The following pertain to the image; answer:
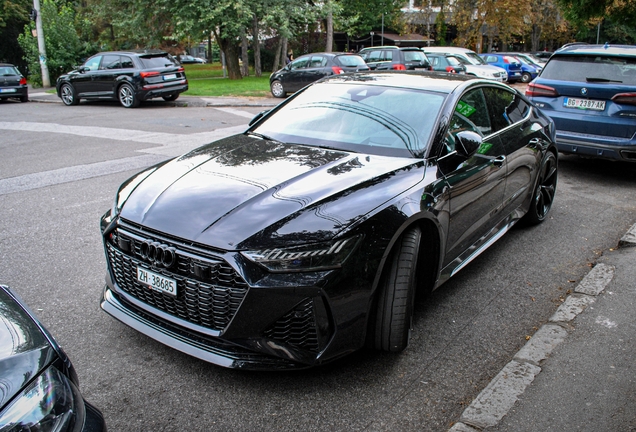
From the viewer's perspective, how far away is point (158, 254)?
9.77 ft

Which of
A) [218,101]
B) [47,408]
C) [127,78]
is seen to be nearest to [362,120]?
[47,408]

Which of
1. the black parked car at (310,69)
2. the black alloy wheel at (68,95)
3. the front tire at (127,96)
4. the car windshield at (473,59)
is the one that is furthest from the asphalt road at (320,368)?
the car windshield at (473,59)

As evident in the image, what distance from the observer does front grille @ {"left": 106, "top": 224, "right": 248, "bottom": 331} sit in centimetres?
281

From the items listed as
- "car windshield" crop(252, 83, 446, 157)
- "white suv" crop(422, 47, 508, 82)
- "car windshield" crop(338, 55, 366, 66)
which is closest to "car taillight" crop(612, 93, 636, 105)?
"car windshield" crop(252, 83, 446, 157)

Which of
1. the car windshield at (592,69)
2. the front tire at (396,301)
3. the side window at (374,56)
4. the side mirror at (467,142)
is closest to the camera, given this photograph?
the front tire at (396,301)

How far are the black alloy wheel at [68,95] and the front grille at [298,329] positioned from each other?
17.8m

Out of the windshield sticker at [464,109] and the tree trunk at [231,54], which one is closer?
the windshield sticker at [464,109]

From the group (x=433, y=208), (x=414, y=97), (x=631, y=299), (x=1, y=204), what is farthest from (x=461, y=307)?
(x=1, y=204)

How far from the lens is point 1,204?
6551 mm

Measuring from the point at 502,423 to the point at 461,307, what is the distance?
4.48 feet

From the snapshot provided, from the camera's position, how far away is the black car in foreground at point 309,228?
2822mm

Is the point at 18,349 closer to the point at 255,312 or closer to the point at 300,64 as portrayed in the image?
the point at 255,312

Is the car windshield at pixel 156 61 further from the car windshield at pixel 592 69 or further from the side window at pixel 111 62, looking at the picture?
the car windshield at pixel 592 69

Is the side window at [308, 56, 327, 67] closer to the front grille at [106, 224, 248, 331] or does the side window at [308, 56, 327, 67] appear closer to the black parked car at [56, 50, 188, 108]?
the black parked car at [56, 50, 188, 108]
